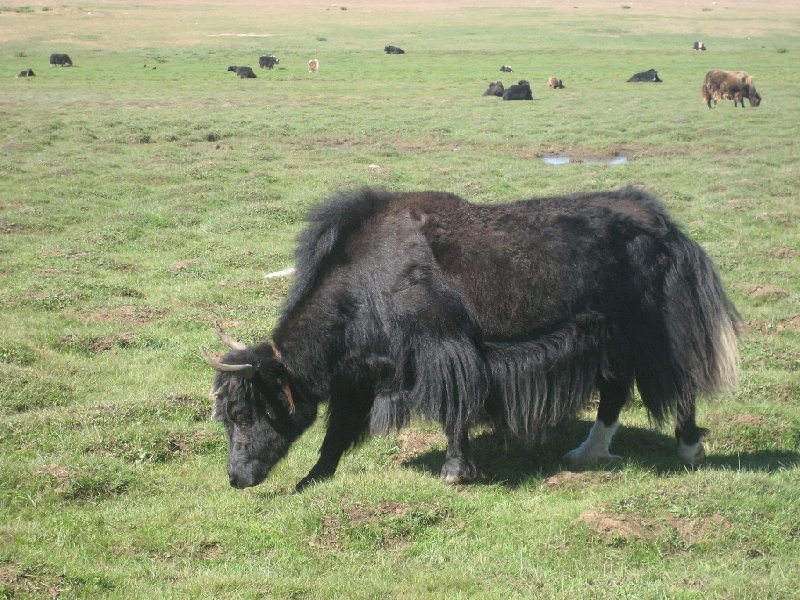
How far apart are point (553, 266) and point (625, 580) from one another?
2.45 m

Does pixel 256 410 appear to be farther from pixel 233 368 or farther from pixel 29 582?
pixel 29 582

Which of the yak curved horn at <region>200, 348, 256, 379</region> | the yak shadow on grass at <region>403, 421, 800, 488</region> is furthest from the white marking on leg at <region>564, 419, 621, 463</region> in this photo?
the yak curved horn at <region>200, 348, 256, 379</region>

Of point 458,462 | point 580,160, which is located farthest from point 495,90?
point 458,462

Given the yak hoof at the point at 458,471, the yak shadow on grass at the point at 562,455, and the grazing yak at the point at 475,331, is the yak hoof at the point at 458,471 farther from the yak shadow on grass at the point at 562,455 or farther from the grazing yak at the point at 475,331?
the yak shadow on grass at the point at 562,455

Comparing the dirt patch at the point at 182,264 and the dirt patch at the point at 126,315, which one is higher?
the dirt patch at the point at 126,315

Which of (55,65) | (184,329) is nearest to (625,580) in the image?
(184,329)

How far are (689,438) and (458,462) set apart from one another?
1.67 metres

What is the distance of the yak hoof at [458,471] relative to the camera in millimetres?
6512

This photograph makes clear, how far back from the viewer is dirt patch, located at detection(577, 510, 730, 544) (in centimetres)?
532

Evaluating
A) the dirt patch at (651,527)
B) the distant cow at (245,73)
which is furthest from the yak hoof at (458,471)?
the distant cow at (245,73)

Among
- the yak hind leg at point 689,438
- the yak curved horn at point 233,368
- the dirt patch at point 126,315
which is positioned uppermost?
the yak curved horn at point 233,368

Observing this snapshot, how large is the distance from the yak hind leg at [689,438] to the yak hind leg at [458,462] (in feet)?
4.88

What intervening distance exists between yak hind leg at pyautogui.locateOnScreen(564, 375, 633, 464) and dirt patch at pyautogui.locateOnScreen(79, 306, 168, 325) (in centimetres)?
571

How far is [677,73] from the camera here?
5059cm
